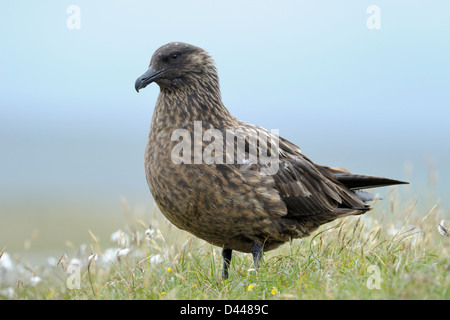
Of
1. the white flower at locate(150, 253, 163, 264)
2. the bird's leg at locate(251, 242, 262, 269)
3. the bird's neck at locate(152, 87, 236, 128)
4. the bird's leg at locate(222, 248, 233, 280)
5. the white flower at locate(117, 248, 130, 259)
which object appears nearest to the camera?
the bird's leg at locate(251, 242, 262, 269)

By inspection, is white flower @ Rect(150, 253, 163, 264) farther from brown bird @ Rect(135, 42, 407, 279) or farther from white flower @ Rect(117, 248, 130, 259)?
brown bird @ Rect(135, 42, 407, 279)

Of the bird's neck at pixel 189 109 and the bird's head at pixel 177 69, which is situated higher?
the bird's head at pixel 177 69

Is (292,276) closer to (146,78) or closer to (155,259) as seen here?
(155,259)

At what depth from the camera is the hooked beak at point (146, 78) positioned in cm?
471

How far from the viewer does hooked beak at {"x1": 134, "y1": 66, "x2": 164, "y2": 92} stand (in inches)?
185

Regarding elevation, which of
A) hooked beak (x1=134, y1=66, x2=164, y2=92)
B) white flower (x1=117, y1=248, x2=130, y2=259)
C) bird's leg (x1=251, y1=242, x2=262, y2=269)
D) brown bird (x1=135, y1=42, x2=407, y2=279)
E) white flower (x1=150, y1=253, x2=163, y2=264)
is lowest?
white flower (x1=150, y1=253, x2=163, y2=264)

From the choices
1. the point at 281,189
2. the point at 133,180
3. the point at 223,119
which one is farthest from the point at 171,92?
the point at 133,180

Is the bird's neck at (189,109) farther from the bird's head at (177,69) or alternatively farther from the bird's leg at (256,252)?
the bird's leg at (256,252)

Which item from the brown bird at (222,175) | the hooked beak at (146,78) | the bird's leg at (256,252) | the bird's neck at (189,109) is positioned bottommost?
the bird's leg at (256,252)

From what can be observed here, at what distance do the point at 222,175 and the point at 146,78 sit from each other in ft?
3.44

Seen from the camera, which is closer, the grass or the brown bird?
the grass

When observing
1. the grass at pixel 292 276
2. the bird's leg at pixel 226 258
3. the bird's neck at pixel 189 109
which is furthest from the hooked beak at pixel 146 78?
the bird's leg at pixel 226 258

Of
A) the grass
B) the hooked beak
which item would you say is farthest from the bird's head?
the grass
